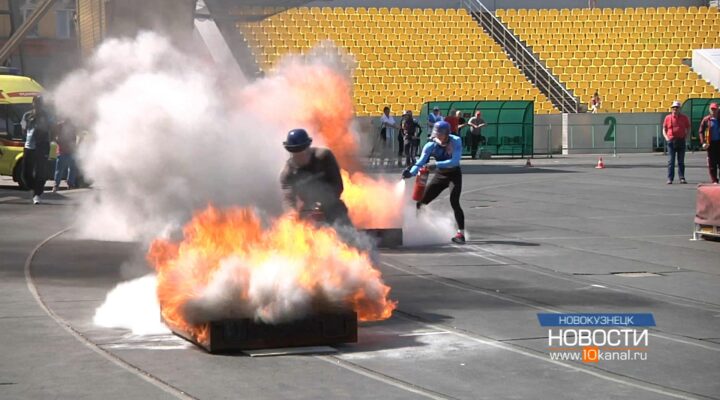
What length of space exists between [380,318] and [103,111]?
5.63 meters

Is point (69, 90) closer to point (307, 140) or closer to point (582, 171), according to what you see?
point (307, 140)

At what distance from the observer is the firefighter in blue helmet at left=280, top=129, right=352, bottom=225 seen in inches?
437

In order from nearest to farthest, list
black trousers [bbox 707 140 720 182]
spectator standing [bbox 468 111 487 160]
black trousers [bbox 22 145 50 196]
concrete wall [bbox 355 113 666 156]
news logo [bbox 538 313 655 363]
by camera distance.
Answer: news logo [bbox 538 313 655 363] → black trousers [bbox 22 145 50 196] → black trousers [bbox 707 140 720 182] → spectator standing [bbox 468 111 487 160] → concrete wall [bbox 355 113 666 156]

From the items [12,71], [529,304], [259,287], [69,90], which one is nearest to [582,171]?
[12,71]

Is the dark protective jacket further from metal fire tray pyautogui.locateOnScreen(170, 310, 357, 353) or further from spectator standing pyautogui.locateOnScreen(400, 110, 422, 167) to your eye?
spectator standing pyautogui.locateOnScreen(400, 110, 422, 167)

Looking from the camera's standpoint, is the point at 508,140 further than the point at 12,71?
Yes

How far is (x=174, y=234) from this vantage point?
11539mm

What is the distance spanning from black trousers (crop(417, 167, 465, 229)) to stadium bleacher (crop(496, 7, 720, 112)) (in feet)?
106

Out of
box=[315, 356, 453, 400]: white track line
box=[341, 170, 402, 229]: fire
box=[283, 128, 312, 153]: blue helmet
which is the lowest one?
box=[315, 356, 453, 400]: white track line

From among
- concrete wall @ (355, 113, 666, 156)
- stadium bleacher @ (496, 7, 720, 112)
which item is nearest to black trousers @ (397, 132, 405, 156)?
concrete wall @ (355, 113, 666, 156)

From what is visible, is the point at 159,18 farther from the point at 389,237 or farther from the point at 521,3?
the point at 521,3

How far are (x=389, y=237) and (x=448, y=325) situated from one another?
19.9ft

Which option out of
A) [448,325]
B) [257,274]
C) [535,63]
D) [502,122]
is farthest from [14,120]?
[535,63]

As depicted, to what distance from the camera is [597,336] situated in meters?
9.79
